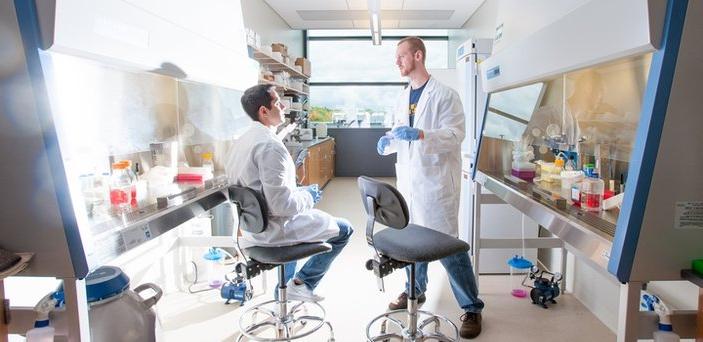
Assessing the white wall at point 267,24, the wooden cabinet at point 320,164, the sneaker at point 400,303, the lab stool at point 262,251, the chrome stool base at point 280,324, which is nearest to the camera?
the lab stool at point 262,251

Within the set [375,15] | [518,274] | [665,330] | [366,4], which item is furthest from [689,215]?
[366,4]

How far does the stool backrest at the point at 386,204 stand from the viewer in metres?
1.75

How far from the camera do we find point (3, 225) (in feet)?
3.68

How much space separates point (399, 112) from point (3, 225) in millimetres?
2054

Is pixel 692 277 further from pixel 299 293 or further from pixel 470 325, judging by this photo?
pixel 299 293

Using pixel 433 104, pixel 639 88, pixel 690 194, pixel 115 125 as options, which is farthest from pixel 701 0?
pixel 115 125

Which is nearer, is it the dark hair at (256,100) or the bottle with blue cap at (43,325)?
the bottle with blue cap at (43,325)

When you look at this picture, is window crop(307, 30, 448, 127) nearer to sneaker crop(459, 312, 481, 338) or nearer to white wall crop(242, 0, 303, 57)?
white wall crop(242, 0, 303, 57)

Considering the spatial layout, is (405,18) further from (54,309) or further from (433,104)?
(54,309)

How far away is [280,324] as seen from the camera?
2195 millimetres

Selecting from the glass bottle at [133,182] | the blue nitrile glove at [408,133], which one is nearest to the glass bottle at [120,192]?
the glass bottle at [133,182]

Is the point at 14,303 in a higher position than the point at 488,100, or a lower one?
lower

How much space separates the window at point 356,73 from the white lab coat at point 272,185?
21.6 feet

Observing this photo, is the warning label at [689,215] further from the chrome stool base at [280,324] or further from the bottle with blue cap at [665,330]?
the chrome stool base at [280,324]
